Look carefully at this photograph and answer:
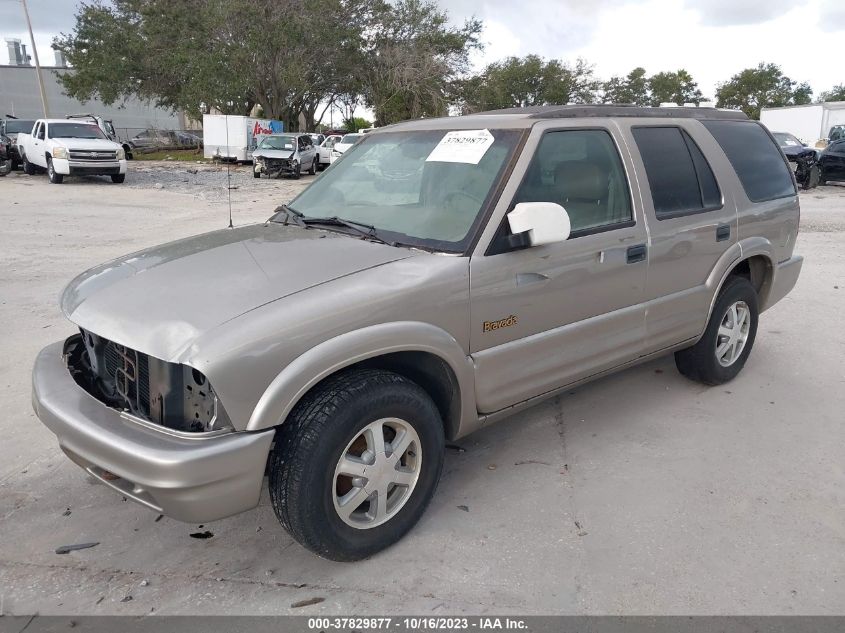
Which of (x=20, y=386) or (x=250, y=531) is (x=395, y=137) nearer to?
(x=250, y=531)

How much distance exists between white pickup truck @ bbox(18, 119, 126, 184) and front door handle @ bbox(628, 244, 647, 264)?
741 inches

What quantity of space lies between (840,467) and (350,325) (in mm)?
2835

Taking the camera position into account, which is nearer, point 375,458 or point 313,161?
point 375,458

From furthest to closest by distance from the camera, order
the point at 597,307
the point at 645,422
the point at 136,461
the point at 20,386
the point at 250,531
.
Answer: the point at 20,386 → the point at 645,422 → the point at 597,307 → the point at 250,531 → the point at 136,461

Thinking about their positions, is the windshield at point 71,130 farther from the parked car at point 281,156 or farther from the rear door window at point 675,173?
the rear door window at point 675,173

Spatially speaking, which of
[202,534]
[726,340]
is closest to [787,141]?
[726,340]

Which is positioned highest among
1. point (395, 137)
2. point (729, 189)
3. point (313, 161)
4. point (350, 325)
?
point (395, 137)

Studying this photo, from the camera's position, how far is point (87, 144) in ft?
62.3

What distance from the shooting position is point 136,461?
235 cm

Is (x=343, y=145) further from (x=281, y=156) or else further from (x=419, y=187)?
(x=419, y=187)

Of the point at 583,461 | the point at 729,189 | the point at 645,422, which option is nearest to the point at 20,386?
the point at 583,461

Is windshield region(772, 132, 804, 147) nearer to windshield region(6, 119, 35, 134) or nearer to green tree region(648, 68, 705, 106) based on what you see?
windshield region(6, 119, 35, 134)

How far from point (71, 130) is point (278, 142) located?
7059 millimetres

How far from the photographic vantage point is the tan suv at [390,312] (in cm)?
244
